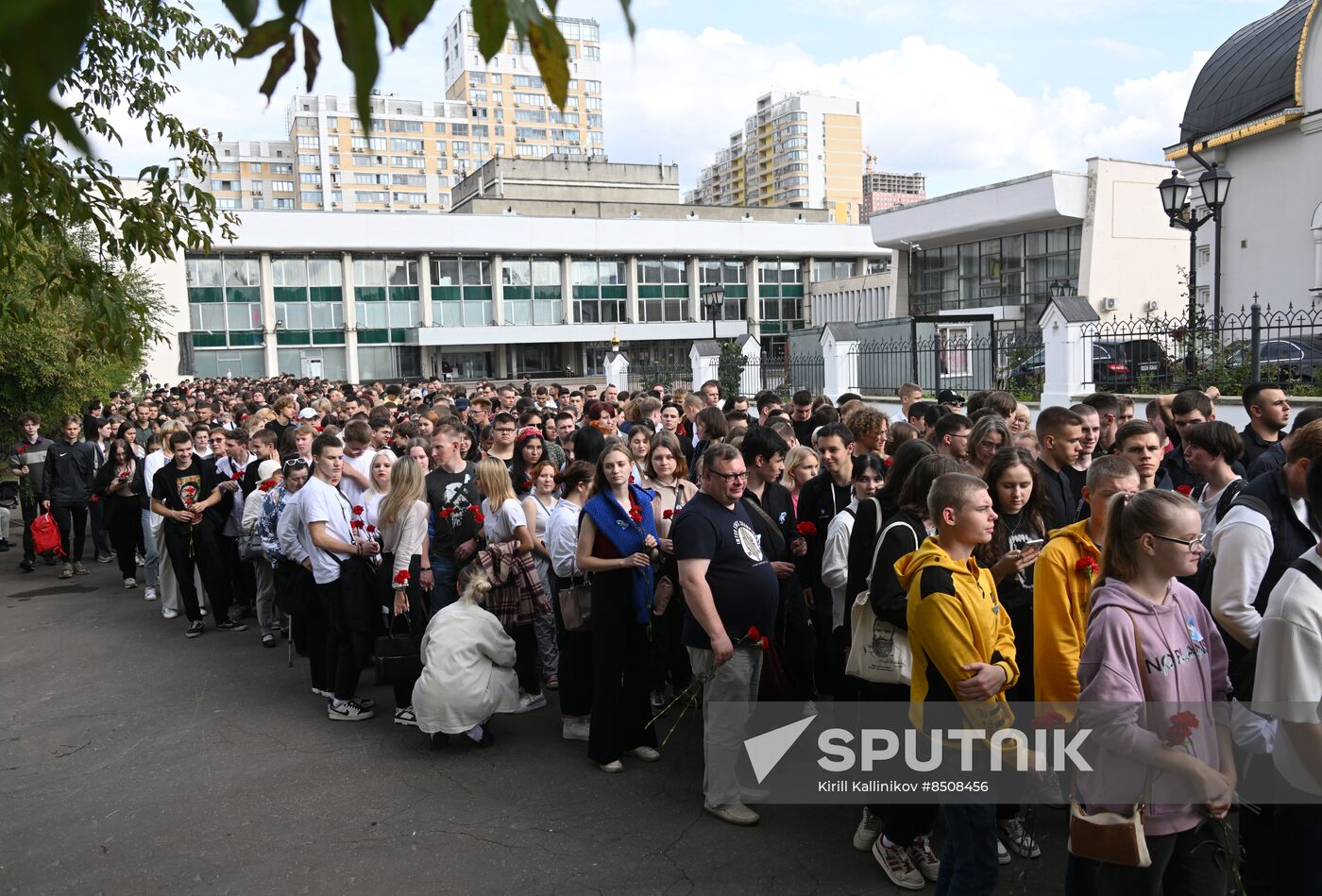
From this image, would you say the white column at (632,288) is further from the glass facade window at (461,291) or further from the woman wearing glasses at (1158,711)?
the woman wearing glasses at (1158,711)

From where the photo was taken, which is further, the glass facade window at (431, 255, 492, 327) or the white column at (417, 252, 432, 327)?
the glass facade window at (431, 255, 492, 327)

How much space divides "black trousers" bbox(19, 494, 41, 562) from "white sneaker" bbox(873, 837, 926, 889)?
12.2 meters

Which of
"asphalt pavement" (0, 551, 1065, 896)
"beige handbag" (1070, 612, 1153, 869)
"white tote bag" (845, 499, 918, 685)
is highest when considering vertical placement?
"white tote bag" (845, 499, 918, 685)

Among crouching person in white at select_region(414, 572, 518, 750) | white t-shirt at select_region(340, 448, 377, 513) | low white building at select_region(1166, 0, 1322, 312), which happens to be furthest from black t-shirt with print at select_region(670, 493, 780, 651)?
low white building at select_region(1166, 0, 1322, 312)

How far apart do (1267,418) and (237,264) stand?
5426 cm

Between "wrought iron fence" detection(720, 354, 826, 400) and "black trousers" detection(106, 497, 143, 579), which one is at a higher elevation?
"wrought iron fence" detection(720, 354, 826, 400)

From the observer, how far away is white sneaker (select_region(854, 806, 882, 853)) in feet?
15.0

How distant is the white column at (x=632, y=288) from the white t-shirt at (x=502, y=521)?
2146 inches

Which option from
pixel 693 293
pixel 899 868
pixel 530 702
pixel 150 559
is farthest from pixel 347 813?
pixel 693 293

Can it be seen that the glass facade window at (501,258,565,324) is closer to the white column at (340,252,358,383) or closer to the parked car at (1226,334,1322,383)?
the white column at (340,252,358,383)

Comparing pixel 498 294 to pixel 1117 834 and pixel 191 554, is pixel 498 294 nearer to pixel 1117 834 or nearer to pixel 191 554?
pixel 191 554

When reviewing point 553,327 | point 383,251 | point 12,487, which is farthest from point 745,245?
point 12,487

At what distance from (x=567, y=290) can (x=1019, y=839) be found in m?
56.2

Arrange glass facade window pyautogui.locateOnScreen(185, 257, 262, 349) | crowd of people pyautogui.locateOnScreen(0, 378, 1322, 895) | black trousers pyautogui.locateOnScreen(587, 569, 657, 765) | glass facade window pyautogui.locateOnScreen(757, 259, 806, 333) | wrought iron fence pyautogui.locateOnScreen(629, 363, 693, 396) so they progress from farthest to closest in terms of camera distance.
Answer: glass facade window pyautogui.locateOnScreen(757, 259, 806, 333)
glass facade window pyautogui.locateOnScreen(185, 257, 262, 349)
wrought iron fence pyautogui.locateOnScreen(629, 363, 693, 396)
black trousers pyautogui.locateOnScreen(587, 569, 657, 765)
crowd of people pyautogui.locateOnScreen(0, 378, 1322, 895)
